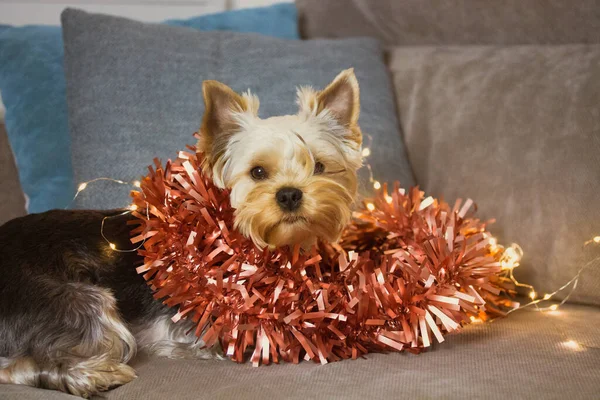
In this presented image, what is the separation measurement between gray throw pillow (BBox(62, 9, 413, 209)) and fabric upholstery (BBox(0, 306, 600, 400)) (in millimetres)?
679

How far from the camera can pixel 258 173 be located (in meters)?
1.47

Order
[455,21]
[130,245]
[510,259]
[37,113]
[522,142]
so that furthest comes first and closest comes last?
1. [455,21]
2. [37,113]
3. [522,142]
4. [510,259]
5. [130,245]

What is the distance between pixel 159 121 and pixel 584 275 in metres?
1.33

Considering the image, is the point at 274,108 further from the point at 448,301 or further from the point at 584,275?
the point at 584,275

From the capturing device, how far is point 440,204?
181 centimetres

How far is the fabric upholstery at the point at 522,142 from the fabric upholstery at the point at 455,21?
0.16 meters


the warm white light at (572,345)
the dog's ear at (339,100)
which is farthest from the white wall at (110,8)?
the warm white light at (572,345)

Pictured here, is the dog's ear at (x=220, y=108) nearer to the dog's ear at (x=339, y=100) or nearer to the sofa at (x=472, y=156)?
the dog's ear at (x=339, y=100)

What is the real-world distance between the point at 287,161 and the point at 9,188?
114 cm

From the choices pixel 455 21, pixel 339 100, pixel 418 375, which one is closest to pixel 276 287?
pixel 418 375

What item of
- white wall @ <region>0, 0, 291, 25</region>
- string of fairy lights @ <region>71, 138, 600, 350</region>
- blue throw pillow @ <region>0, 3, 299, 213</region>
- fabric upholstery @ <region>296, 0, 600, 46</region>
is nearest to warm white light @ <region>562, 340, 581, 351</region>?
string of fairy lights @ <region>71, 138, 600, 350</region>

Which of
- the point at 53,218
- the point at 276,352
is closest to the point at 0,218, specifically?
the point at 53,218

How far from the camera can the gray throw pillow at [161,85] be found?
1.99 meters

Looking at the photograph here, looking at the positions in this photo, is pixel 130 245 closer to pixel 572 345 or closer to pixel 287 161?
pixel 287 161
